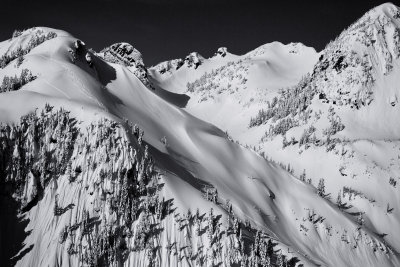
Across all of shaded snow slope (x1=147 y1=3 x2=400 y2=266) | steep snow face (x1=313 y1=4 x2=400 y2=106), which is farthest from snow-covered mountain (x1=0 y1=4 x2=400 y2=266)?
steep snow face (x1=313 y1=4 x2=400 y2=106)

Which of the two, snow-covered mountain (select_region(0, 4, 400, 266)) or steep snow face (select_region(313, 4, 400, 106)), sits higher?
steep snow face (select_region(313, 4, 400, 106))

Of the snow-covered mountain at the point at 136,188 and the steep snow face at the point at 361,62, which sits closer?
the snow-covered mountain at the point at 136,188

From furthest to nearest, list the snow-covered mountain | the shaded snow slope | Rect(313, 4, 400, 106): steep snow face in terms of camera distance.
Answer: Rect(313, 4, 400, 106): steep snow face
the shaded snow slope
the snow-covered mountain

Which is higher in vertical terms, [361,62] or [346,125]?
[361,62]

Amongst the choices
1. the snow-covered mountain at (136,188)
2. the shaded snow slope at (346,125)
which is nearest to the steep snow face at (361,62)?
the shaded snow slope at (346,125)

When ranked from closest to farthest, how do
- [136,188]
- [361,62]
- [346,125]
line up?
[136,188] → [346,125] → [361,62]

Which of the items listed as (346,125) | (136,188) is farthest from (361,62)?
(136,188)

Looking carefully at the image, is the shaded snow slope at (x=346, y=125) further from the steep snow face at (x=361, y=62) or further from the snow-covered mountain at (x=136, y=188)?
the snow-covered mountain at (x=136, y=188)

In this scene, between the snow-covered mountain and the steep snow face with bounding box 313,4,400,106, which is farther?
the steep snow face with bounding box 313,4,400,106

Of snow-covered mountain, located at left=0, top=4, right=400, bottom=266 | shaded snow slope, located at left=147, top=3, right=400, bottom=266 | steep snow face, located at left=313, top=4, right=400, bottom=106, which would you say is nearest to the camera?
snow-covered mountain, located at left=0, top=4, right=400, bottom=266

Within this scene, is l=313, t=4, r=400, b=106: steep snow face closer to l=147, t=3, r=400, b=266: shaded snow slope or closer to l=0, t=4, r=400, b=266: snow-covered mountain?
l=147, t=3, r=400, b=266: shaded snow slope

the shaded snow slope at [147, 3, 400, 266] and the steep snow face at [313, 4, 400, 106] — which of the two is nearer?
the shaded snow slope at [147, 3, 400, 266]

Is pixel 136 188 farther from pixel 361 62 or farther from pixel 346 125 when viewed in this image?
pixel 361 62

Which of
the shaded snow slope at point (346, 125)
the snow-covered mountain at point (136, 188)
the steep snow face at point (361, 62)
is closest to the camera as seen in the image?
the snow-covered mountain at point (136, 188)
